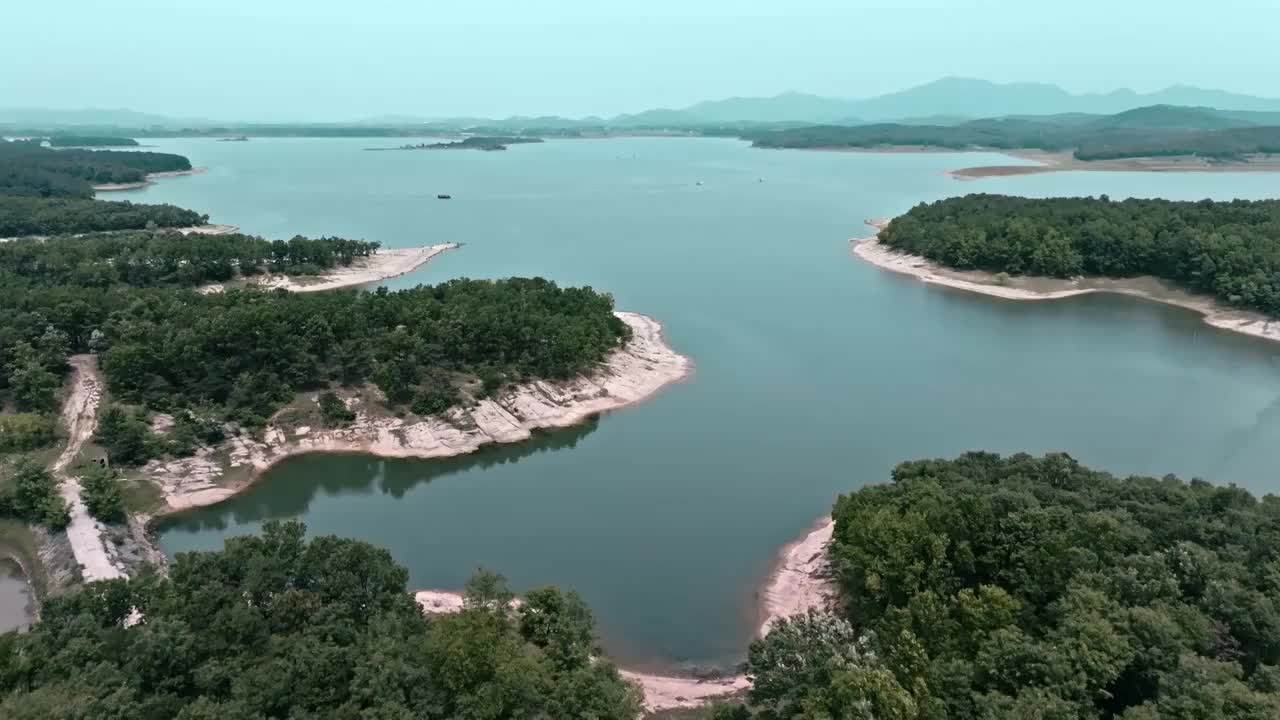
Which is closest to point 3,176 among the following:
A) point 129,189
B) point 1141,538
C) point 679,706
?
point 129,189

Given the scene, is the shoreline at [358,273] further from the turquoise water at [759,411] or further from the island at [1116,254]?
the island at [1116,254]

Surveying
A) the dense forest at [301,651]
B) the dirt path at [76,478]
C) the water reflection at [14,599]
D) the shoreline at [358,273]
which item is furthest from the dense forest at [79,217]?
the dense forest at [301,651]

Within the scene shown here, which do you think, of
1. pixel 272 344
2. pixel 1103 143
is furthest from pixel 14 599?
pixel 1103 143

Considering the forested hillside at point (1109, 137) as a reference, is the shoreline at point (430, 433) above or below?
below

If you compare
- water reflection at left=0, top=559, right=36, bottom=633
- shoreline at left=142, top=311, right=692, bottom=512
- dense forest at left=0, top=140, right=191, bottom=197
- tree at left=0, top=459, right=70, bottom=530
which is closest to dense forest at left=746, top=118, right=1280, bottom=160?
shoreline at left=142, top=311, right=692, bottom=512

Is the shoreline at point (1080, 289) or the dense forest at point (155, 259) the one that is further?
the dense forest at point (155, 259)

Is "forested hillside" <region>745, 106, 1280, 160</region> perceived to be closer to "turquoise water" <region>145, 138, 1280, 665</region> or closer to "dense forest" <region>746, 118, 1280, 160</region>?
"dense forest" <region>746, 118, 1280, 160</region>
